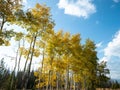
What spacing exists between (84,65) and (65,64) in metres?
4.67

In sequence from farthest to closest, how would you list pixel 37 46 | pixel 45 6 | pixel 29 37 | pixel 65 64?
1. pixel 65 64
2. pixel 37 46
3. pixel 45 6
4. pixel 29 37

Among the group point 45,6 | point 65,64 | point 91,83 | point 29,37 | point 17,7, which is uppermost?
point 45,6

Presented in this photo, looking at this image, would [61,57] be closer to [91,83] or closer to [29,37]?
[29,37]

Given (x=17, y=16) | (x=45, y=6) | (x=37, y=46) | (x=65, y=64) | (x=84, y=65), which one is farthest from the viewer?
(x=84, y=65)

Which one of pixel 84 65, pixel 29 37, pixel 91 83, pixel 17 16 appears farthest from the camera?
pixel 91 83

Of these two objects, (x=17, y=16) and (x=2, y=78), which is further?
(x=17, y=16)

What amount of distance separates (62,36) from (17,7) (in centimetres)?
1427

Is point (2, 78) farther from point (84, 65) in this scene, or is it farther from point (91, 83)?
point (91, 83)

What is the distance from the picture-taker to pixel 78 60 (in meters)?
28.8

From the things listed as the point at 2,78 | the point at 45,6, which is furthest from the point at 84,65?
the point at 2,78

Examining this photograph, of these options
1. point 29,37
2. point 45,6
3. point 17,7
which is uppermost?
point 45,6

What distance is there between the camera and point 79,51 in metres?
28.3

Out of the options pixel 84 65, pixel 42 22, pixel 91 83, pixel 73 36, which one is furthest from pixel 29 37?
pixel 91 83

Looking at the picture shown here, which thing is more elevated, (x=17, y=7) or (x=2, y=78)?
(x=17, y=7)
